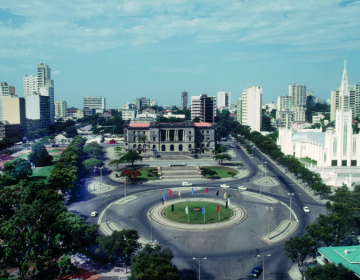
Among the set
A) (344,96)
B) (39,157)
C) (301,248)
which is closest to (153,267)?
(301,248)

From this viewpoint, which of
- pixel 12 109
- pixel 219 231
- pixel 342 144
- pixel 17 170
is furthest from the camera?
pixel 12 109

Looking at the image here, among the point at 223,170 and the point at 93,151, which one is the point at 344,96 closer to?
the point at 223,170

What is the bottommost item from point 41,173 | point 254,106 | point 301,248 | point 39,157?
point 41,173

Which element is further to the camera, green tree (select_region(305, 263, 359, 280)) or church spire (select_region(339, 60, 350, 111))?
church spire (select_region(339, 60, 350, 111))

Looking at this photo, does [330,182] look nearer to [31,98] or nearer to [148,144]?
[148,144]

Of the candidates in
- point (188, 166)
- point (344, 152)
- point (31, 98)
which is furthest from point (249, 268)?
point (31, 98)

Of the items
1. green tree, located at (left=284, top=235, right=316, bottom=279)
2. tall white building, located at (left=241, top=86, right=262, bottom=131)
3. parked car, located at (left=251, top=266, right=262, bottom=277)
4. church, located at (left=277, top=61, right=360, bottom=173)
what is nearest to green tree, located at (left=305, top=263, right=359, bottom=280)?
green tree, located at (left=284, top=235, right=316, bottom=279)

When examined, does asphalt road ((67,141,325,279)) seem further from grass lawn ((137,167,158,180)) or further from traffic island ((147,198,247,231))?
grass lawn ((137,167,158,180))
